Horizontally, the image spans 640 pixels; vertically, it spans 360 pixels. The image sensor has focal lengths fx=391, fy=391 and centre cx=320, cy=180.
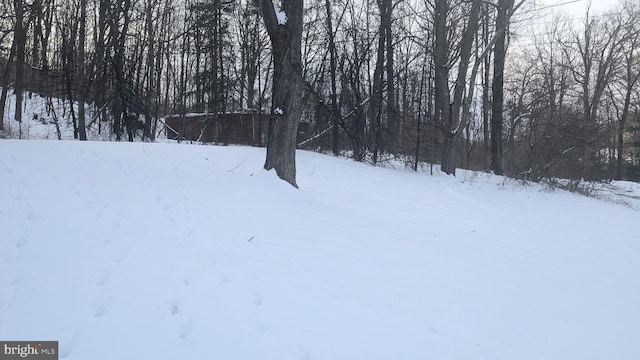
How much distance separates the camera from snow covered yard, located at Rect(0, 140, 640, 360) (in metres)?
3.01

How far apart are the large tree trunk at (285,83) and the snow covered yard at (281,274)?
0.51 metres

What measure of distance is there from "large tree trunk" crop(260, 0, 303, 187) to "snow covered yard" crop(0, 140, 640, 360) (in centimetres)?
51

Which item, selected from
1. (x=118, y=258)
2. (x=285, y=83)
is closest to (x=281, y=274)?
(x=118, y=258)

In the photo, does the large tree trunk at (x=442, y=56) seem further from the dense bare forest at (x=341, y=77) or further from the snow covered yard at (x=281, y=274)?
the snow covered yard at (x=281, y=274)

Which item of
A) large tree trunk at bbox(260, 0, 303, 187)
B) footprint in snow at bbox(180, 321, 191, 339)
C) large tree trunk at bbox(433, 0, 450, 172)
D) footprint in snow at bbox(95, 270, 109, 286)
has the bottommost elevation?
footprint in snow at bbox(180, 321, 191, 339)

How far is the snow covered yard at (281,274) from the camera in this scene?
3010 mm

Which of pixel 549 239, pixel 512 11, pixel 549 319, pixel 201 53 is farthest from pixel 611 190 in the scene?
pixel 201 53

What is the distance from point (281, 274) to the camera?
160 inches

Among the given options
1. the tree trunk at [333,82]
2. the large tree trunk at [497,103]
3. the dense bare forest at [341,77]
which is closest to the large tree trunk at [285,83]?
the dense bare forest at [341,77]

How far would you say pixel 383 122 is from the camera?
16.9 m

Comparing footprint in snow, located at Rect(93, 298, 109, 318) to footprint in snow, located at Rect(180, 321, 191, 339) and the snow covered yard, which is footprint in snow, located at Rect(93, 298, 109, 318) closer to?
the snow covered yard

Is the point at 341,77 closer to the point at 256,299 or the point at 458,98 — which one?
the point at 458,98

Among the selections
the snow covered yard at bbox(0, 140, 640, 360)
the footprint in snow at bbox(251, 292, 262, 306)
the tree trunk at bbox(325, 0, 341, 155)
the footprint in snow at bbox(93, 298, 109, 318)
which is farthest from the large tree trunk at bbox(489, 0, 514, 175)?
the footprint in snow at bbox(93, 298, 109, 318)

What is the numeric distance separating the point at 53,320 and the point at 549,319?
4.25 meters
